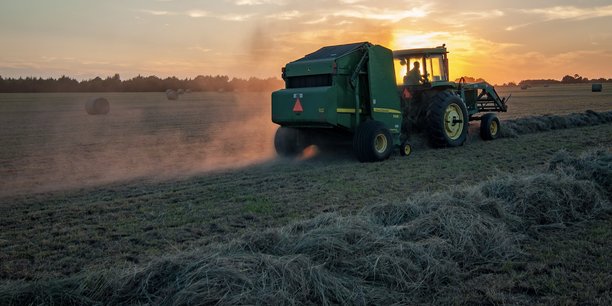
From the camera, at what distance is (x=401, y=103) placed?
13133 mm

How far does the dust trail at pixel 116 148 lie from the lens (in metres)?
10.7

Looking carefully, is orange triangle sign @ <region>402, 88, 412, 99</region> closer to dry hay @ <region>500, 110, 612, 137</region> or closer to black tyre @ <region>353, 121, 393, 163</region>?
black tyre @ <region>353, 121, 393, 163</region>

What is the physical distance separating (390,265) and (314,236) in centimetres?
73

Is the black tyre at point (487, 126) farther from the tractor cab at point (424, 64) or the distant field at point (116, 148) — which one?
the distant field at point (116, 148)

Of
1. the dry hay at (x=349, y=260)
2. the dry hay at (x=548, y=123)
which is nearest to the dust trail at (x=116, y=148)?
the dry hay at (x=349, y=260)

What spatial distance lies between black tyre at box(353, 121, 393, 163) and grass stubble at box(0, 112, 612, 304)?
494cm

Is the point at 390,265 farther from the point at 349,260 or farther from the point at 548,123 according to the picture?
the point at 548,123

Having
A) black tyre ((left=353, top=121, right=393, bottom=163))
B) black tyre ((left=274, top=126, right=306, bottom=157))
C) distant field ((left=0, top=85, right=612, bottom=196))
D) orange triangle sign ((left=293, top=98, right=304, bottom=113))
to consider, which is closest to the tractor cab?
black tyre ((left=353, top=121, right=393, bottom=163))

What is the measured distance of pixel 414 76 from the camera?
1312 cm

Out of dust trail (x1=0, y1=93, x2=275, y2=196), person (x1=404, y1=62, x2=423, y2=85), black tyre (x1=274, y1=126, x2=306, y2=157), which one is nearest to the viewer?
dust trail (x1=0, y1=93, x2=275, y2=196)

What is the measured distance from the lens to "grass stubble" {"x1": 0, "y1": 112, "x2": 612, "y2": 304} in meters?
3.84

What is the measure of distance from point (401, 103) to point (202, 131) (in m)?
9.37

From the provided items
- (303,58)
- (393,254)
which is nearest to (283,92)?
(303,58)

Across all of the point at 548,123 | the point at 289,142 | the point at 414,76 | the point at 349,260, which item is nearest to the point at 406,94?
the point at 414,76
